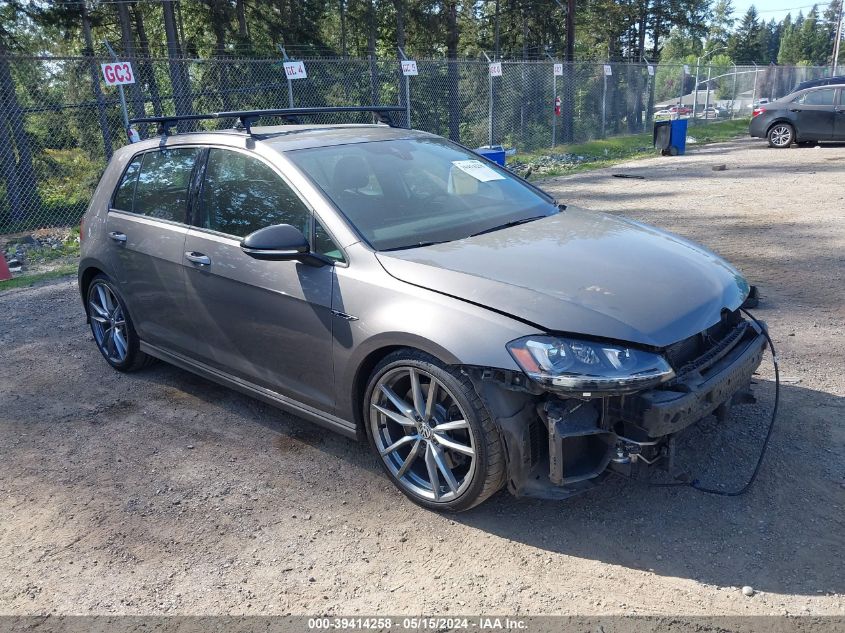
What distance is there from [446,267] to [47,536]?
226 centimetres

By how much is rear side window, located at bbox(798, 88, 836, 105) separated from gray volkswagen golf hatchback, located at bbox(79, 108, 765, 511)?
16.9m

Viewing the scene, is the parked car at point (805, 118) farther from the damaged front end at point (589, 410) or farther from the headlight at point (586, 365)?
the headlight at point (586, 365)

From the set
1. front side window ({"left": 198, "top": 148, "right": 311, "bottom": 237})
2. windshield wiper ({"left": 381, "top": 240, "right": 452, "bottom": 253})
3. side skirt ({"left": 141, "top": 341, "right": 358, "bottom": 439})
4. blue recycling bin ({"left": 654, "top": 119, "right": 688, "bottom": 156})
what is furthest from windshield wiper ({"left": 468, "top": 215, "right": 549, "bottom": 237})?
blue recycling bin ({"left": 654, "top": 119, "right": 688, "bottom": 156})

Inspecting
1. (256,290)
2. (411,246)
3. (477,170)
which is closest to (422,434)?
(411,246)

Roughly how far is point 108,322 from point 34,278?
3.91m

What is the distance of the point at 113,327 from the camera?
5188 mm

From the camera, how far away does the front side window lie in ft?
12.4

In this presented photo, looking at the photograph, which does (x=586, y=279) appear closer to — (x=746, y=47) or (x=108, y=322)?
(x=108, y=322)

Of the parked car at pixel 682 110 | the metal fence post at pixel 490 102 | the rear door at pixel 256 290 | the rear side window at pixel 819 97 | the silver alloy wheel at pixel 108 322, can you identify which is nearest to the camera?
the rear door at pixel 256 290

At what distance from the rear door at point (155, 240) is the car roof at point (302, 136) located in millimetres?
101

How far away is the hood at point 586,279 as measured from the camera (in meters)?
2.93

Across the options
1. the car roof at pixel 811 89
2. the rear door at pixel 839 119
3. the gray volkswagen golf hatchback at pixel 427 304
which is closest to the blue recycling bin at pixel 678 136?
the car roof at pixel 811 89

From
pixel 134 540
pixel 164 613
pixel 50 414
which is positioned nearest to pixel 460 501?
pixel 164 613

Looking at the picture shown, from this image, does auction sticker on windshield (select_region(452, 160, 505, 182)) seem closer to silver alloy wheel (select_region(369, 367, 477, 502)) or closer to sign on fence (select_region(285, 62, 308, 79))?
silver alloy wheel (select_region(369, 367, 477, 502))
